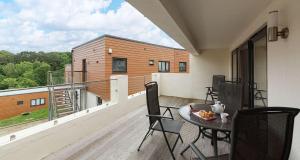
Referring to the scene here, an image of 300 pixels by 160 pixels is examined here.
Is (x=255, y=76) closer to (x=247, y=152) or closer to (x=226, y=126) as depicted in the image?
(x=226, y=126)

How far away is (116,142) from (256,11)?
3.07m

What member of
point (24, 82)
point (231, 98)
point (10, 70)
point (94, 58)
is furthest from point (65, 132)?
point (24, 82)

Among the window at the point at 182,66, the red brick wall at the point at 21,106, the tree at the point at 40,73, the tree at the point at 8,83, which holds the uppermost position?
the window at the point at 182,66

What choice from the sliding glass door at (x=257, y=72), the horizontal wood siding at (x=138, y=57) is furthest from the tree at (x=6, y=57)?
the sliding glass door at (x=257, y=72)

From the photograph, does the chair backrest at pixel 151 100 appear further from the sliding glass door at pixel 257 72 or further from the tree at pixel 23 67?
the tree at pixel 23 67

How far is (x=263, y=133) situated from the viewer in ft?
3.88

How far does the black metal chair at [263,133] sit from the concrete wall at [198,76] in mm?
6022

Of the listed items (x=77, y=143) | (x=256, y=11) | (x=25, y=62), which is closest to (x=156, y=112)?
(x=77, y=143)

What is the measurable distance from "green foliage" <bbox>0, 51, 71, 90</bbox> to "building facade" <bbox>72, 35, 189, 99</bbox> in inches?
59.5

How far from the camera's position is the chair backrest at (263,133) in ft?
3.68

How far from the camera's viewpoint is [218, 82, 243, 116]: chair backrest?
258 centimetres

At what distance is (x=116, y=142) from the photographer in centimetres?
304

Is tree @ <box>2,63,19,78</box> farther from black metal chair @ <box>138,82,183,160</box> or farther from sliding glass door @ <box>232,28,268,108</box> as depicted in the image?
sliding glass door @ <box>232,28,268,108</box>

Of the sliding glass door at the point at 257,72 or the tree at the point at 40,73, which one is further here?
the tree at the point at 40,73
